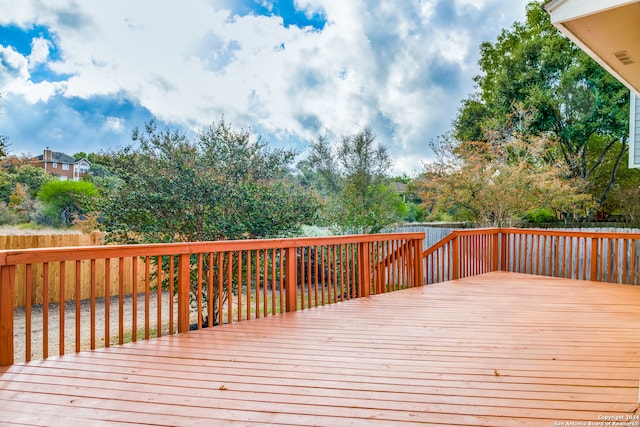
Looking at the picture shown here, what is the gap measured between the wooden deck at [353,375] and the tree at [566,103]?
1024cm

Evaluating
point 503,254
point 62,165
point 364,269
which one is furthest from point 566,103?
point 62,165

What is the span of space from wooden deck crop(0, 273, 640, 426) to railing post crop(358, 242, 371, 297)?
36.9 inches

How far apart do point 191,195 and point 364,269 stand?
2703mm

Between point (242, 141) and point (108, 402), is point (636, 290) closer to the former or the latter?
point (242, 141)

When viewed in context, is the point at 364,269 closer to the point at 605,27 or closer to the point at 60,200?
the point at 605,27

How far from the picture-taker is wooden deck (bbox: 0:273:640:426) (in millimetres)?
2018

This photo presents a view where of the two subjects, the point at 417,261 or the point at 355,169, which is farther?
the point at 355,169

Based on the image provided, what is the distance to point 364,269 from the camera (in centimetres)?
513

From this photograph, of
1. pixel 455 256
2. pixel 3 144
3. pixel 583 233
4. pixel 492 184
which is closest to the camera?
pixel 583 233

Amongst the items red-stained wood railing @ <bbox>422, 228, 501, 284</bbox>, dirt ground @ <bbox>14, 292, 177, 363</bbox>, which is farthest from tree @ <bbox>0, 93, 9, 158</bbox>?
red-stained wood railing @ <bbox>422, 228, 501, 284</bbox>

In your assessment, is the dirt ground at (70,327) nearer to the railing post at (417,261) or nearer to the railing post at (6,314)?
the railing post at (6,314)

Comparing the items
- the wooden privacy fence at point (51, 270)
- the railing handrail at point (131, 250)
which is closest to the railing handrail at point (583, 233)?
the railing handrail at point (131, 250)

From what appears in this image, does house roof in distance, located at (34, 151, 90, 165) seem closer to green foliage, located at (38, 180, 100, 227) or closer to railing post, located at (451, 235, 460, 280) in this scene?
green foliage, located at (38, 180, 100, 227)

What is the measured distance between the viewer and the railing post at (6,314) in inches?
106
